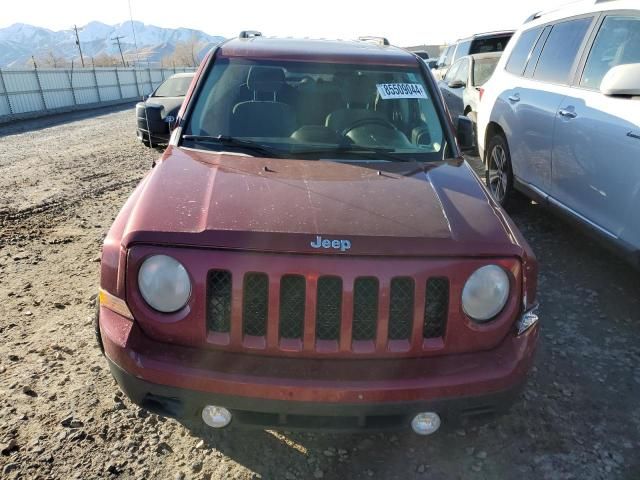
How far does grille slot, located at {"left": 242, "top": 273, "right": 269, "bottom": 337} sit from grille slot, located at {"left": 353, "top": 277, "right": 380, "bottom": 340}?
35 centimetres

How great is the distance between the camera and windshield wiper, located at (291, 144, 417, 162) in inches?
117

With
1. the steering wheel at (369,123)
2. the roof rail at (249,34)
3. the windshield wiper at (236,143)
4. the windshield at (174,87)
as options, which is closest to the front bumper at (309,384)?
the windshield wiper at (236,143)

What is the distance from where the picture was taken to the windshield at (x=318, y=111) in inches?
120

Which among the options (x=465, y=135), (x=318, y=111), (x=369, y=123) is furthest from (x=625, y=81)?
(x=318, y=111)

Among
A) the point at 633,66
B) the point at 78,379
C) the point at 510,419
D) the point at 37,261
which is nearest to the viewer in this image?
the point at 510,419

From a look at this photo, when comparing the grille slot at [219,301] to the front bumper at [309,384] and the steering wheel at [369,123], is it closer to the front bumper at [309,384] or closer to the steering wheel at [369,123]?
the front bumper at [309,384]

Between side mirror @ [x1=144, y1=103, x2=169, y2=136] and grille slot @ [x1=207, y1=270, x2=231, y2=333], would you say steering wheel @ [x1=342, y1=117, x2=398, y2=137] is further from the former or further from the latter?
grille slot @ [x1=207, y1=270, x2=231, y2=333]

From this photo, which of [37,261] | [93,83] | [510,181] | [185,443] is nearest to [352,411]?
[185,443]

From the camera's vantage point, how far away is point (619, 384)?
2961 millimetres

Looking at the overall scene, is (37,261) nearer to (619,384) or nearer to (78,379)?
(78,379)

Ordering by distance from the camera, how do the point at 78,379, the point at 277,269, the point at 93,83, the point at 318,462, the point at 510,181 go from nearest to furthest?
the point at 277,269, the point at 318,462, the point at 78,379, the point at 510,181, the point at 93,83

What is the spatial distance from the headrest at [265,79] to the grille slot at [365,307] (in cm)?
191

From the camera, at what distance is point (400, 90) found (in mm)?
3355

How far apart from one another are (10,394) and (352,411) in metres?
2.04
